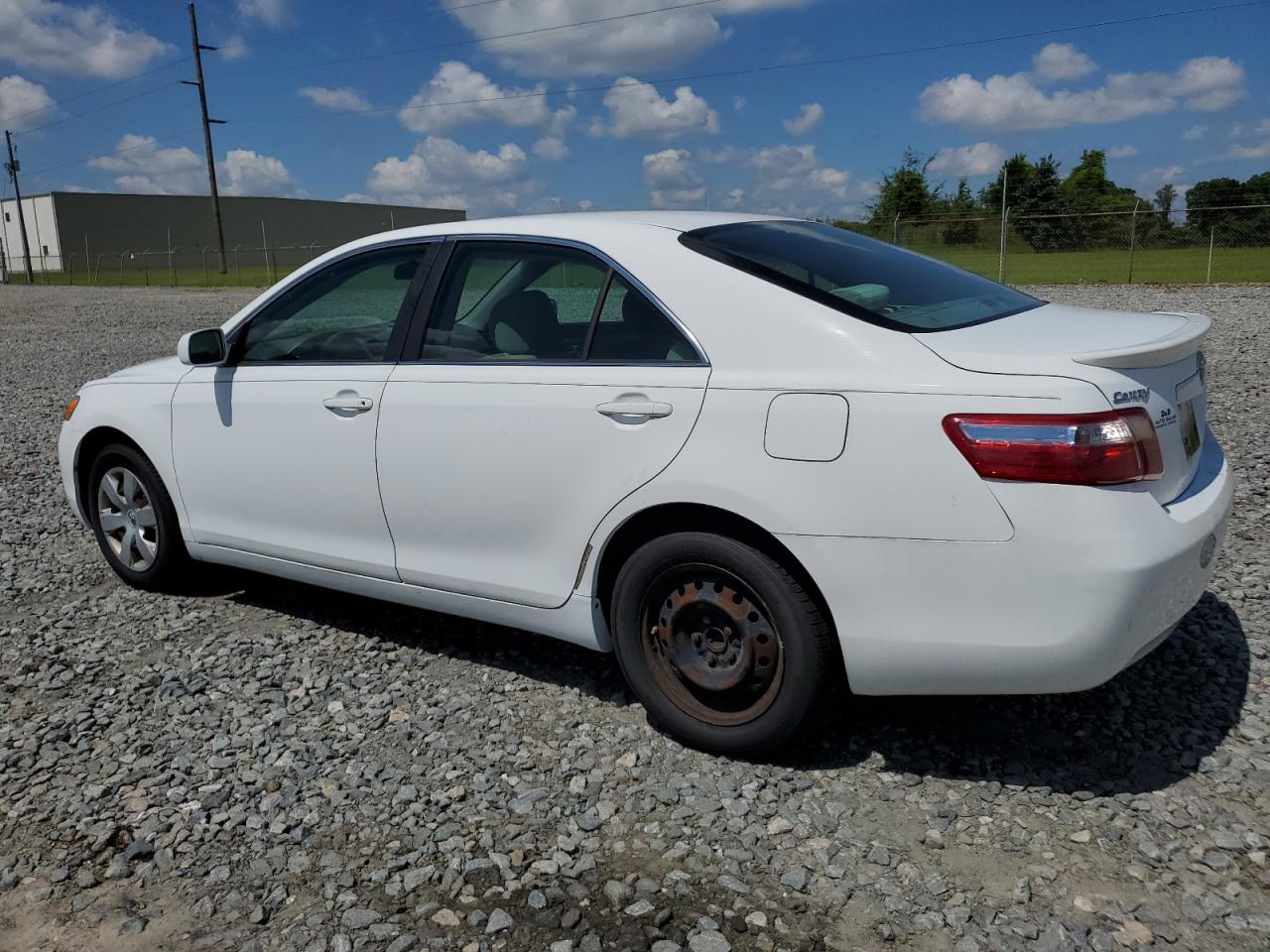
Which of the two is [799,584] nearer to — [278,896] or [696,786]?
[696,786]

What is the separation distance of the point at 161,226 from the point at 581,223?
79.2 meters

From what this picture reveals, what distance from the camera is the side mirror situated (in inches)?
175

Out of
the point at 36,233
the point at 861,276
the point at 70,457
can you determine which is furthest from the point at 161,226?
the point at 861,276

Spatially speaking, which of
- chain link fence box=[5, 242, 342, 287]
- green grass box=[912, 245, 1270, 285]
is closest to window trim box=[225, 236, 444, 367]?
green grass box=[912, 245, 1270, 285]

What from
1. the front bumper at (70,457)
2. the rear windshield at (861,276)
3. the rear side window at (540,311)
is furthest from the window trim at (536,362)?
the front bumper at (70,457)

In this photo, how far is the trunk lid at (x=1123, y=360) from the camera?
9.21 ft

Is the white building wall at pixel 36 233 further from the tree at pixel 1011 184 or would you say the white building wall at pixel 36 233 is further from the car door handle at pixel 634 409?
the car door handle at pixel 634 409

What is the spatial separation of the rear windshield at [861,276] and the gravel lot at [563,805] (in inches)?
54.2

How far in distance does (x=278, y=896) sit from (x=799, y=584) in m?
1.64

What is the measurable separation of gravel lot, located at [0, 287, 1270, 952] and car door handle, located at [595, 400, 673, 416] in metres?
1.11

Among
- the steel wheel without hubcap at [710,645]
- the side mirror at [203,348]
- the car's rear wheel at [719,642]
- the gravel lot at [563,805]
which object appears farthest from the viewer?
the side mirror at [203,348]

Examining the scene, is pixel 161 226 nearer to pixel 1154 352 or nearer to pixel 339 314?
pixel 339 314

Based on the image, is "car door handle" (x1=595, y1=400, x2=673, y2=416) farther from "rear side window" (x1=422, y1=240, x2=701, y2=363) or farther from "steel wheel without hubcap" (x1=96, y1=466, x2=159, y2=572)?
"steel wheel without hubcap" (x1=96, y1=466, x2=159, y2=572)

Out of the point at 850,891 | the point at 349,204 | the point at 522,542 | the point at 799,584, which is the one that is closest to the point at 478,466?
the point at 522,542
